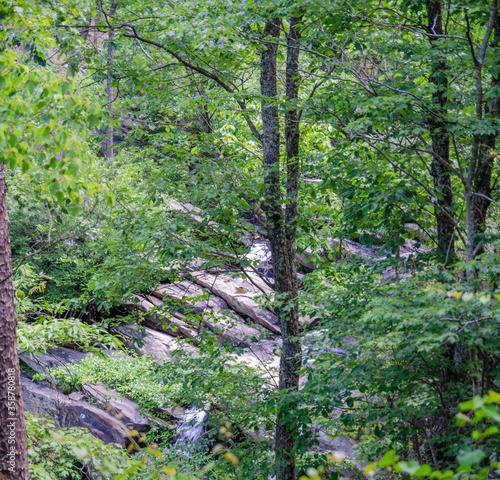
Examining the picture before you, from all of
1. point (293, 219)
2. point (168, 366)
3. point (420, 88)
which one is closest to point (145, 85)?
point (293, 219)

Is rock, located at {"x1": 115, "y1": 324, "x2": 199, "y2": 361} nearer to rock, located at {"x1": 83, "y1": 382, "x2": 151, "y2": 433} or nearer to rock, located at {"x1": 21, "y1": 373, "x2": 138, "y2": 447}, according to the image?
rock, located at {"x1": 83, "y1": 382, "x2": 151, "y2": 433}

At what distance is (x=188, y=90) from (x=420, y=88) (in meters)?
4.21

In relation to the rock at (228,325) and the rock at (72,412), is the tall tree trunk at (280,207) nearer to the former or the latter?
the rock at (228,325)

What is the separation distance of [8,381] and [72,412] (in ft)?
21.5

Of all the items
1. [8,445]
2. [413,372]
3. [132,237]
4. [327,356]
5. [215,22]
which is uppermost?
[215,22]

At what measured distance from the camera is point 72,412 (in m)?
10.6

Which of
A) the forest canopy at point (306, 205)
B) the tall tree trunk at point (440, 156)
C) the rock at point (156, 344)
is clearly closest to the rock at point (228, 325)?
the forest canopy at point (306, 205)

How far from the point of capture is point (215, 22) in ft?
18.2

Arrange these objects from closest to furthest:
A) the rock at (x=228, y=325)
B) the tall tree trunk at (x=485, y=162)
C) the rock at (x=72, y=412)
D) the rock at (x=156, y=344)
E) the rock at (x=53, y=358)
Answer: the tall tree trunk at (x=485, y=162)
the rock at (x=228, y=325)
the rock at (x=72, y=412)
the rock at (x=53, y=358)
the rock at (x=156, y=344)


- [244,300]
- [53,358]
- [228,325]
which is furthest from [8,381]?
[244,300]

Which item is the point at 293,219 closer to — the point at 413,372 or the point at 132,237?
the point at 132,237

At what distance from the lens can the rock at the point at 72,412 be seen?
10312mm

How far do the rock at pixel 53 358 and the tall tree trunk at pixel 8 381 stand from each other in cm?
715

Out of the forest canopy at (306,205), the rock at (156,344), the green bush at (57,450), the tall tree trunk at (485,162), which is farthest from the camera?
the rock at (156,344)
